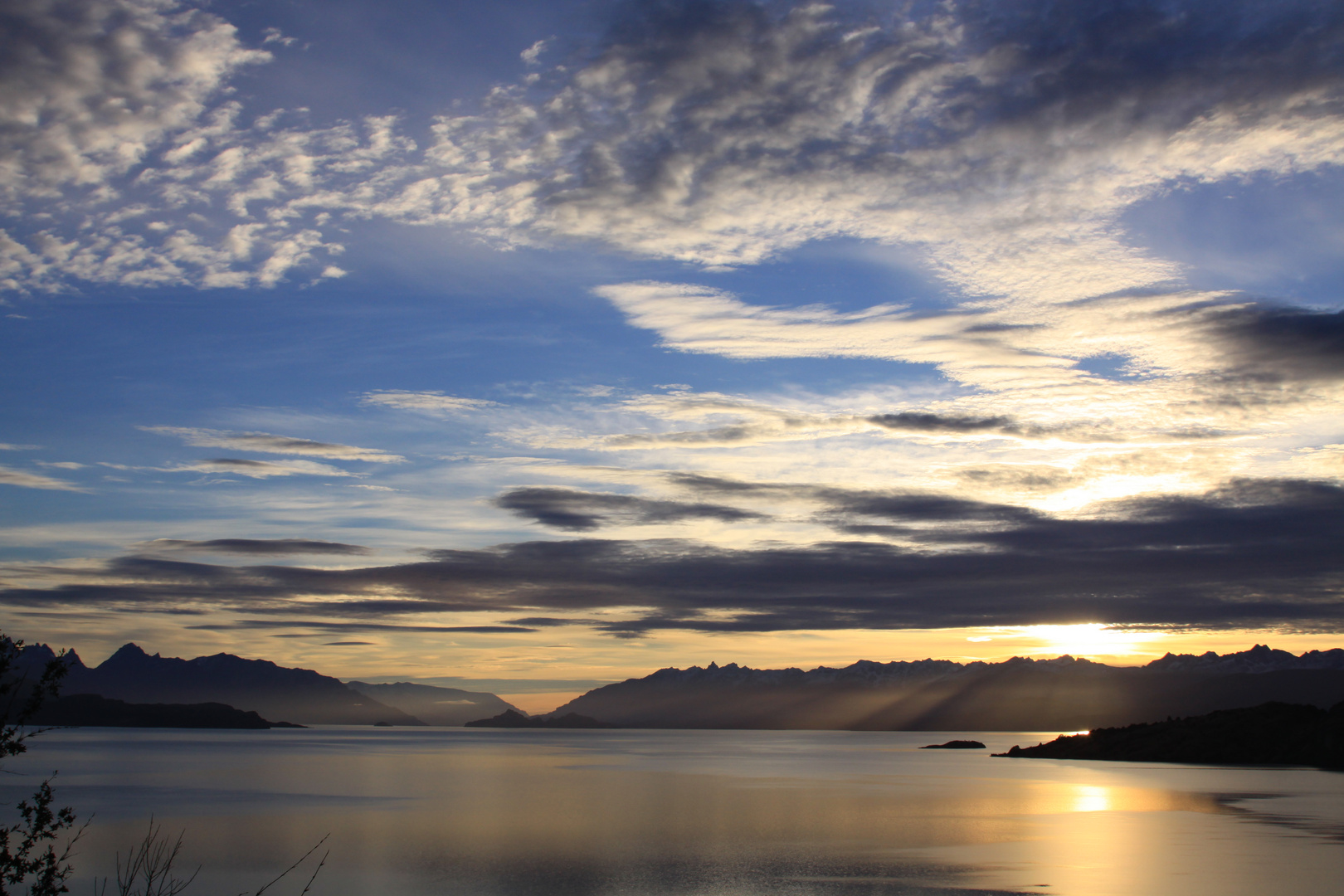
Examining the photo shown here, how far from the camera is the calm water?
29891 millimetres

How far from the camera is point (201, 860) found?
34.1 metres

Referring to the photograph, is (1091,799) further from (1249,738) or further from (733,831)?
(1249,738)

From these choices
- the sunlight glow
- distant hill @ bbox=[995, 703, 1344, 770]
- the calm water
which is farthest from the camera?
distant hill @ bbox=[995, 703, 1344, 770]

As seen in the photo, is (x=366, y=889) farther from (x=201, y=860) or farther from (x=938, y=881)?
(x=938, y=881)

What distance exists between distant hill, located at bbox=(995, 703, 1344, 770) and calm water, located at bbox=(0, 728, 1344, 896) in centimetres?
1199

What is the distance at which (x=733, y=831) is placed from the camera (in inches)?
1703

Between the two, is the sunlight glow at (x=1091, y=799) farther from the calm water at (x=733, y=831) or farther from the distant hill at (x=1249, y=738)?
the distant hill at (x=1249, y=738)

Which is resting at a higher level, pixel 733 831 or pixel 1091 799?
pixel 733 831

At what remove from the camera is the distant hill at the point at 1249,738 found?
99062 millimetres

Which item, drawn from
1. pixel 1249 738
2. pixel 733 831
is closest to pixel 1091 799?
pixel 733 831

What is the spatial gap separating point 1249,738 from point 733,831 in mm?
92774

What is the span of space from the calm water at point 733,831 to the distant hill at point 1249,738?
39.3 ft

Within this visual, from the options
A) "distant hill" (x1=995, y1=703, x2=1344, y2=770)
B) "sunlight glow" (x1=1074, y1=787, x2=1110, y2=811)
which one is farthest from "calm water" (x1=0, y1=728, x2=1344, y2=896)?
"distant hill" (x1=995, y1=703, x2=1344, y2=770)

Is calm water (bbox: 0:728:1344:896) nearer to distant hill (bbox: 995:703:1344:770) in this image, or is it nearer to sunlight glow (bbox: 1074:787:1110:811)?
sunlight glow (bbox: 1074:787:1110:811)
